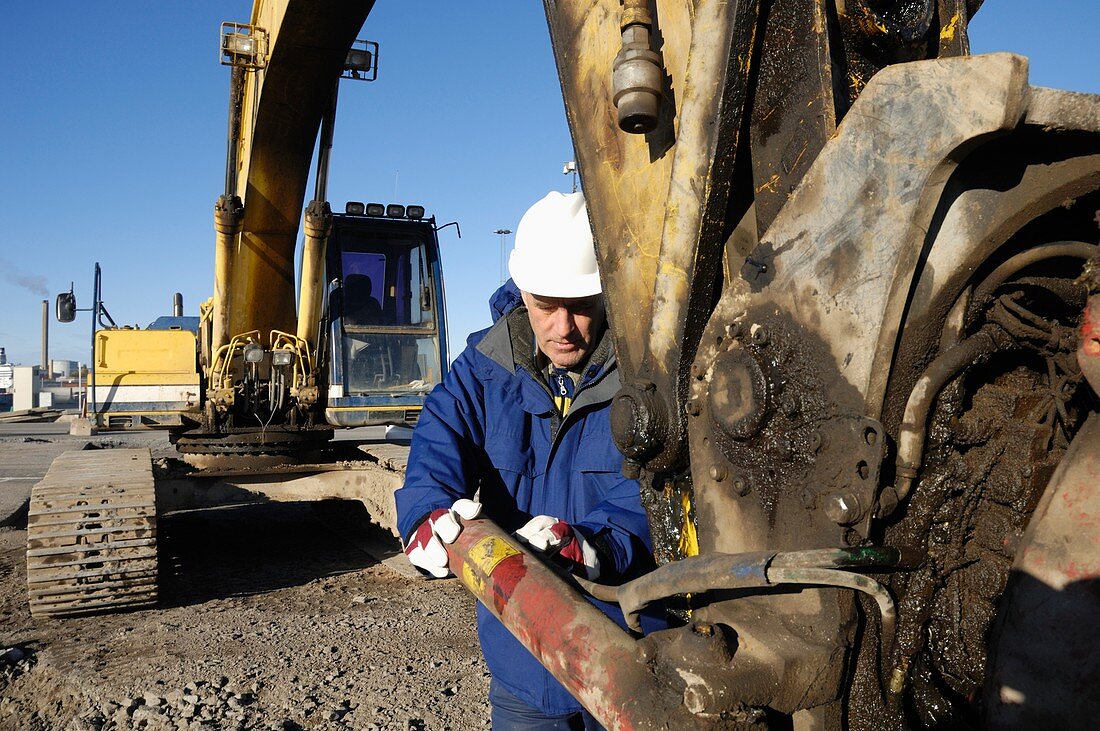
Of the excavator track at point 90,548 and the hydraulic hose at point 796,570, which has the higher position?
the hydraulic hose at point 796,570

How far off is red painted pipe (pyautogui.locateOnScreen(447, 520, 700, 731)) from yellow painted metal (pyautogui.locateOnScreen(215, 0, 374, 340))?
4038 millimetres

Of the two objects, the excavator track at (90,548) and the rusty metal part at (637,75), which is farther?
the excavator track at (90,548)

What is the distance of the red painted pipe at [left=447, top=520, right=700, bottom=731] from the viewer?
1171mm

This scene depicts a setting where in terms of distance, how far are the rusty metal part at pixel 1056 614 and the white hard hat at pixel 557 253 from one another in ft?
3.85

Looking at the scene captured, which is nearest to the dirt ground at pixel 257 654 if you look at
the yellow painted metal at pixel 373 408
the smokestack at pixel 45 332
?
the yellow painted metal at pixel 373 408

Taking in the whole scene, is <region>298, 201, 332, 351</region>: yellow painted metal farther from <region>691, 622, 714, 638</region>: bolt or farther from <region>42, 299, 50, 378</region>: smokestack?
<region>42, 299, 50, 378</region>: smokestack

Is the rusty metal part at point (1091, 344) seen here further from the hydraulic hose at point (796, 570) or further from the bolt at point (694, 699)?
the bolt at point (694, 699)

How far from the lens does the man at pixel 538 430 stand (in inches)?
80.9

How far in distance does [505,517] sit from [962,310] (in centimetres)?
138

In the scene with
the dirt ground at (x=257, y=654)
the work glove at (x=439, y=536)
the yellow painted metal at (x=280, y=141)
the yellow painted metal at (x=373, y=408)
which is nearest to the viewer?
the work glove at (x=439, y=536)

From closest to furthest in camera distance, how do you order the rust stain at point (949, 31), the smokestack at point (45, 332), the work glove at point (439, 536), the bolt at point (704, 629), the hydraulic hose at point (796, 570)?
the hydraulic hose at point (796, 570) < the bolt at point (704, 629) < the rust stain at point (949, 31) < the work glove at point (439, 536) < the smokestack at point (45, 332)

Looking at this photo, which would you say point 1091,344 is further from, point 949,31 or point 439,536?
point 439,536

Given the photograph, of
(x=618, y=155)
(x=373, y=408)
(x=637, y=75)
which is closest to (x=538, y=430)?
(x=618, y=155)

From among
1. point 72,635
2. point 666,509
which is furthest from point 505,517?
point 72,635
